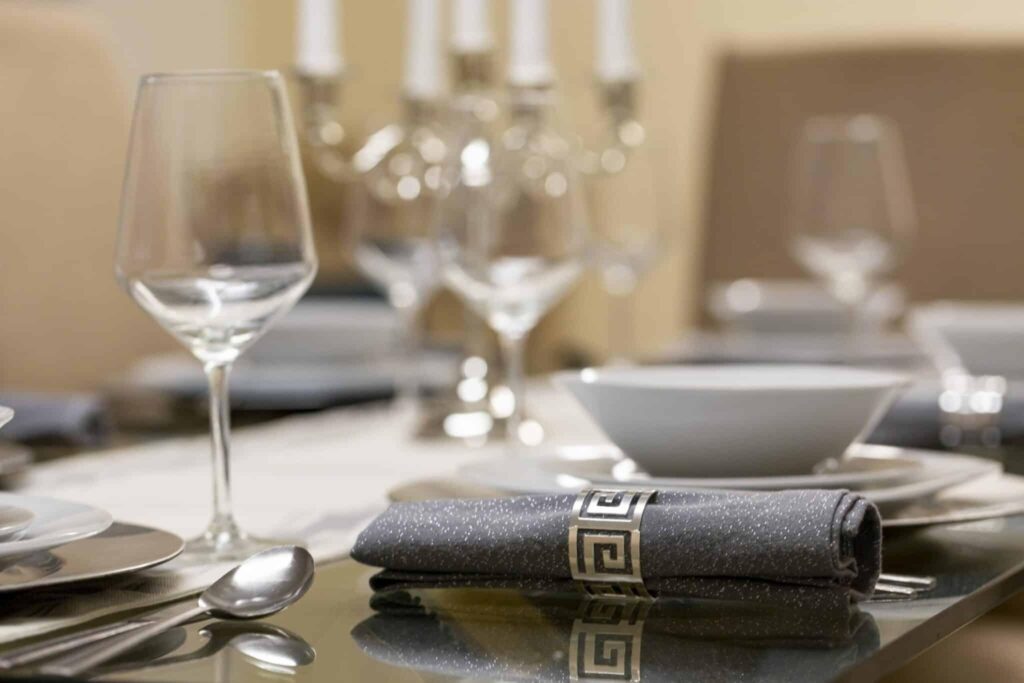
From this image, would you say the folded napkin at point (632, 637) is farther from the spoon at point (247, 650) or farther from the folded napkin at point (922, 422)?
the folded napkin at point (922, 422)

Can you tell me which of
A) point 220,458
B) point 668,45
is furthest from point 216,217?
point 668,45

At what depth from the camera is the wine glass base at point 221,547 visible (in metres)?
0.73

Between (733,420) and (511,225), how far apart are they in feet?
1.15

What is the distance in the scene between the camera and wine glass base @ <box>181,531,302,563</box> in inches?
28.8

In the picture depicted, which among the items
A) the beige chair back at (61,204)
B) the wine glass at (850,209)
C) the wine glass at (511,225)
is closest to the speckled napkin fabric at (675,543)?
the wine glass at (511,225)

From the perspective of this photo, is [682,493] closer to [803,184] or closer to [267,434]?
[267,434]

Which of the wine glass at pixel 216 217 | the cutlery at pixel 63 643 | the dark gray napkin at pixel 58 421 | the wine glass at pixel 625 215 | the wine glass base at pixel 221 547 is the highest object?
the wine glass at pixel 216 217

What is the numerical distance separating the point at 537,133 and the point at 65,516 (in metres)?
0.58

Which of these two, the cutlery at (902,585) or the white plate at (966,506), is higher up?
the cutlery at (902,585)

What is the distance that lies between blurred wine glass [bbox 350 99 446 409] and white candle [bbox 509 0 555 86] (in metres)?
0.09

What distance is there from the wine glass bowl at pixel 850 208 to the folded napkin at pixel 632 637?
43.9 inches

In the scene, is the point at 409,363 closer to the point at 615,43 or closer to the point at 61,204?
the point at 615,43

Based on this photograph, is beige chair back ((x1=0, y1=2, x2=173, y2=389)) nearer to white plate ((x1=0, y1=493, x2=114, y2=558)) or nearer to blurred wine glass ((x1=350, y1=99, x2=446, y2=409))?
blurred wine glass ((x1=350, y1=99, x2=446, y2=409))

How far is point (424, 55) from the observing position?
4.63 feet
